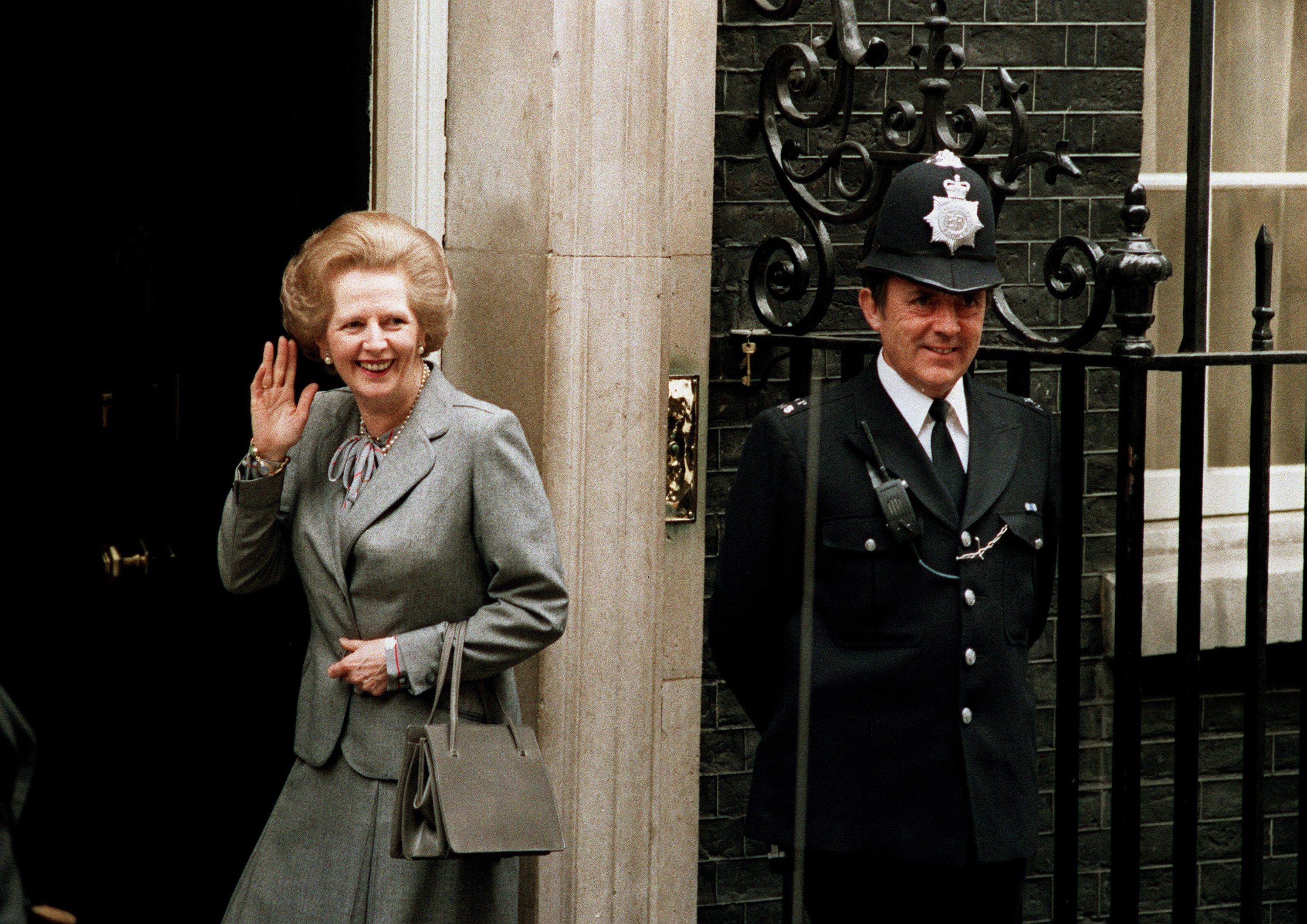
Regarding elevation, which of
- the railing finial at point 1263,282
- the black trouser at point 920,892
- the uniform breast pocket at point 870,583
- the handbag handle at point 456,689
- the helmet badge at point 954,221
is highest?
the helmet badge at point 954,221

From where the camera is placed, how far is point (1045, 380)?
5.20m

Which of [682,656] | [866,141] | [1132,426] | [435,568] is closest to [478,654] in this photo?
[435,568]

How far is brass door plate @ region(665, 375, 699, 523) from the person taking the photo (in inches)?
179

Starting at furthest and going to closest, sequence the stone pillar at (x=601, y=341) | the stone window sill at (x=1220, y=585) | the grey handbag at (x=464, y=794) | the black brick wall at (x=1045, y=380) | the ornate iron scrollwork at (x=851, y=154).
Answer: the stone window sill at (x=1220, y=585) < the black brick wall at (x=1045, y=380) < the stone pillar at (x=601, y=341) < the ornate iron scrollwork at (x=851, y=154) < the grey handbag at (x=464, y=794)

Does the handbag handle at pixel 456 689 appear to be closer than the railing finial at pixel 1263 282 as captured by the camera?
Yes

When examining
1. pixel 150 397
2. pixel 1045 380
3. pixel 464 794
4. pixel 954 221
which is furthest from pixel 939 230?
pixel 150 397

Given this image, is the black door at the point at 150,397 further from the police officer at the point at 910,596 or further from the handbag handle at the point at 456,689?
the police officer at the point at 910,596

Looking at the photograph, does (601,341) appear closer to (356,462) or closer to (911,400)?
(356,462)

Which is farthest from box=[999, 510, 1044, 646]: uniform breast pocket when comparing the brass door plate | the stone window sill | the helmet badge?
the stone window sill

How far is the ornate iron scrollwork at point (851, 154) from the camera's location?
3.89 metres

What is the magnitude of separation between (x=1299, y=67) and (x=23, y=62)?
12.8 feet

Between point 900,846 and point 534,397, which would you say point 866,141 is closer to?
point 534,397

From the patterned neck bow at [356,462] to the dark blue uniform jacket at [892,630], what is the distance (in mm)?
752

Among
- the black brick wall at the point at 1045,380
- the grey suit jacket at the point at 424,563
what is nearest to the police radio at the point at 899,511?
the grey suit jacket at the point at 424,563
